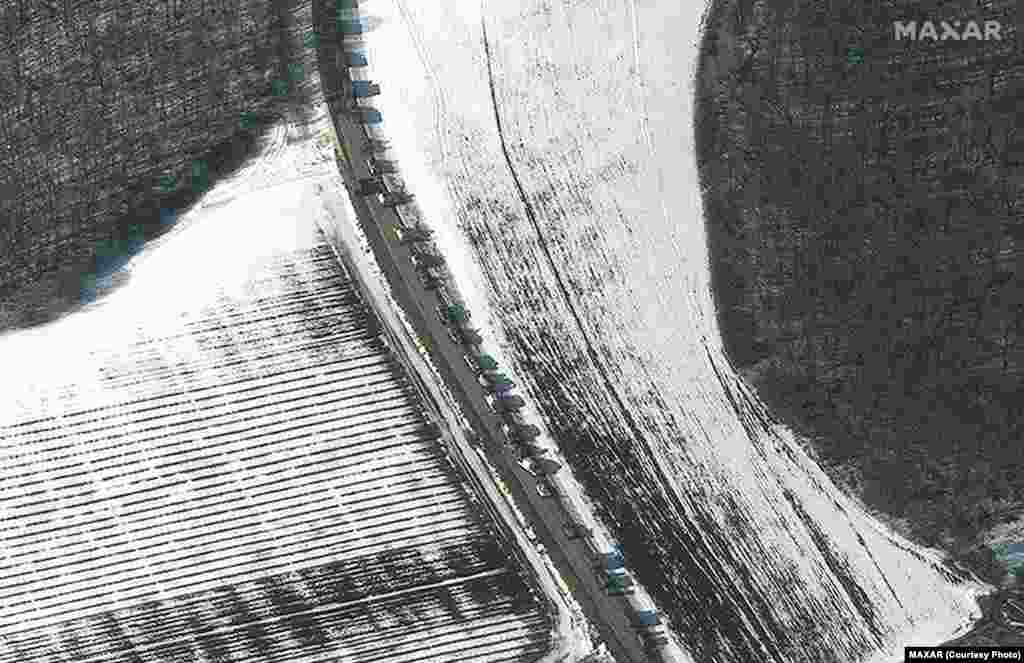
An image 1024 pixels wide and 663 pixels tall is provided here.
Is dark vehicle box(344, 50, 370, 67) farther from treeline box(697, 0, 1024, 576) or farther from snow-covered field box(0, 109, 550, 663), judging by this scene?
treeline box(697, 0, 1024, 576)

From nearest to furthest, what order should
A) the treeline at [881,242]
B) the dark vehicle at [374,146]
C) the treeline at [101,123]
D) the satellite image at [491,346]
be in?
the treeline at [881,242] < the satellite image at [491,346] < the treeline at [101,123] < the dark vehicle at [374,146]

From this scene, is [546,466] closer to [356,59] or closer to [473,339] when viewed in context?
[473,339]

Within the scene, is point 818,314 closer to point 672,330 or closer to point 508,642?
point 672,330

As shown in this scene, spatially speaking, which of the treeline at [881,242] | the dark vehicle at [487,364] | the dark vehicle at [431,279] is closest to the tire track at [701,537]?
the dark vehicle at [487,364]

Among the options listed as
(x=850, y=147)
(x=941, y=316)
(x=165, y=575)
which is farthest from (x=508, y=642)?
(x=850, y=147)

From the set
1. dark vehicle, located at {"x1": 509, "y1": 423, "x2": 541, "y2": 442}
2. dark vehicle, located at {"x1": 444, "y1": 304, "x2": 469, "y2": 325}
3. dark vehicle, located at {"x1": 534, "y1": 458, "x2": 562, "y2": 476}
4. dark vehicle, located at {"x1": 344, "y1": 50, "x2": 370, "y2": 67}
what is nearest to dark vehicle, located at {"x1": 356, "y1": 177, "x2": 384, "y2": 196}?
dark vehicle, located at {"x1": 344, "y1": 50, "x2": 370, "y2": 67}

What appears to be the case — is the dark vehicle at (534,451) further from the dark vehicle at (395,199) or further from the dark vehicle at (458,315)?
the dark vehicle at (395,199)
